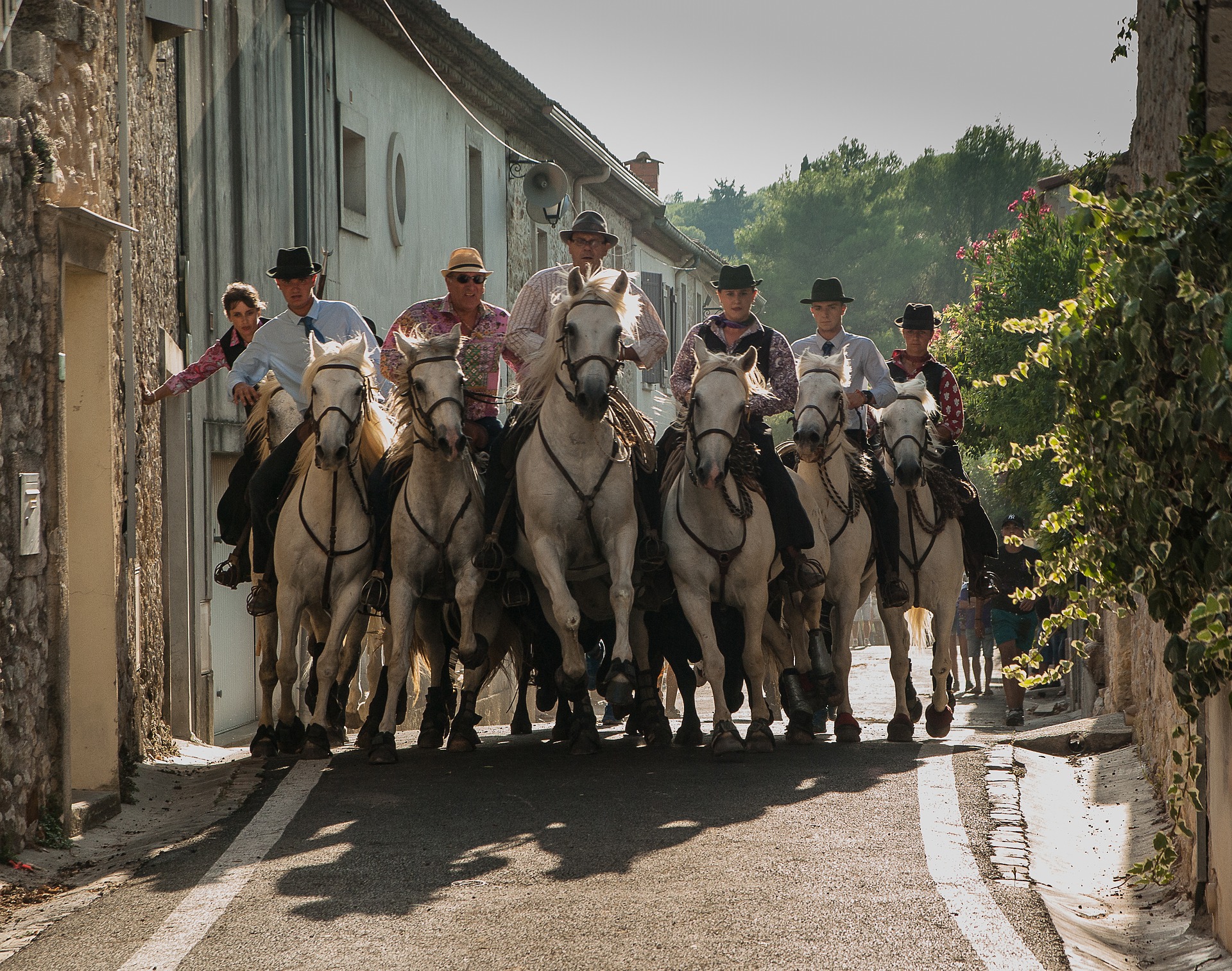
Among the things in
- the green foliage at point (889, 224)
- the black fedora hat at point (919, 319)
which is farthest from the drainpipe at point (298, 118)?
the green foliage at point (889, 224)

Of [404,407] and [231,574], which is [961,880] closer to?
[404,407]

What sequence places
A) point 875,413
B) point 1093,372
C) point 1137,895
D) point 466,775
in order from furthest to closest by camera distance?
point 875,413, point 466,775, point 1137,895, point 1093,372

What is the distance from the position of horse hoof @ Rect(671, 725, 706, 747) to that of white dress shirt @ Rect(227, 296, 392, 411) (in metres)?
3.25

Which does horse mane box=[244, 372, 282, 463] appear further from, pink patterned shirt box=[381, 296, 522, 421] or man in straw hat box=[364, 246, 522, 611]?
pink patterned shirt box=[381, 296, 522, 421]

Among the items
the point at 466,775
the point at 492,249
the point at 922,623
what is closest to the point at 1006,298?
the point at 492,249

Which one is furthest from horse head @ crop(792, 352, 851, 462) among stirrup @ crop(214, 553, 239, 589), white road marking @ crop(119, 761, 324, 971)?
stirrup @ crop(214, 553, 239, 589)

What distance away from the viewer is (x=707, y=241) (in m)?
128

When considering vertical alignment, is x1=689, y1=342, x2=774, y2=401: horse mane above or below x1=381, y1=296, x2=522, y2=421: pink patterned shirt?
below

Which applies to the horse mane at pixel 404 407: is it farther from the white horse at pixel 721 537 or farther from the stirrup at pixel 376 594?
the white horse at pixel 721 537

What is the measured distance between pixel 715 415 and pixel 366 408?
231cm

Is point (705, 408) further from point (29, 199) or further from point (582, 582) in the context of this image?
point (29, 199)

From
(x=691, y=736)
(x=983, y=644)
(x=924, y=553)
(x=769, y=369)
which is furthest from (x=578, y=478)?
(x=983, y=644)

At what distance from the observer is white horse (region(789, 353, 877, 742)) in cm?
945

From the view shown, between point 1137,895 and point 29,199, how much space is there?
5.51 meters
